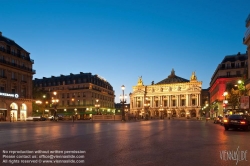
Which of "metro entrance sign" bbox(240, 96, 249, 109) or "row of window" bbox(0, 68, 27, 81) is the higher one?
"row of window" bbox(0, 68, 27, 81)

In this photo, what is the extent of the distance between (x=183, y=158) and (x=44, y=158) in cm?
455

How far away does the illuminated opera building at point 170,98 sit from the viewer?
149 m

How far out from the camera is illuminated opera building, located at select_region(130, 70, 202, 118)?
149 m

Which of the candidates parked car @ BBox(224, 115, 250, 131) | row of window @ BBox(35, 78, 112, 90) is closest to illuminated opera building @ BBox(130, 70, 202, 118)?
row of window @ BBox(35, 78, 112, 90)

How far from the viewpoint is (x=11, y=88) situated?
63.9 meters

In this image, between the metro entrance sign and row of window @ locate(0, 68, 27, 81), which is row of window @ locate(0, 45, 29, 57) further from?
the metro entrance sign

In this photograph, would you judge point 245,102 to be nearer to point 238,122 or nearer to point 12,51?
point 238,122

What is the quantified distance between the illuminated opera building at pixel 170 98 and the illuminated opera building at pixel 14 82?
80996 millimetres

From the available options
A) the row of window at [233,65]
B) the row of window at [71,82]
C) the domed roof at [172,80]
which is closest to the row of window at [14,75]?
the row of window at [71,82]

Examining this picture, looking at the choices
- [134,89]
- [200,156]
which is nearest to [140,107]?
[134,89]

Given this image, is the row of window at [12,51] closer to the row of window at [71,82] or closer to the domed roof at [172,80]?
the row of window at [71,82]

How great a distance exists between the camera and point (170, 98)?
157m

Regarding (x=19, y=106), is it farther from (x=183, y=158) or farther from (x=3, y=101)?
(x=183, y=158)

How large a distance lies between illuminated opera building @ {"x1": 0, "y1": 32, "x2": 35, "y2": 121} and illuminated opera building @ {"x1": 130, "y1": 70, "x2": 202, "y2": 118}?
8100cm
